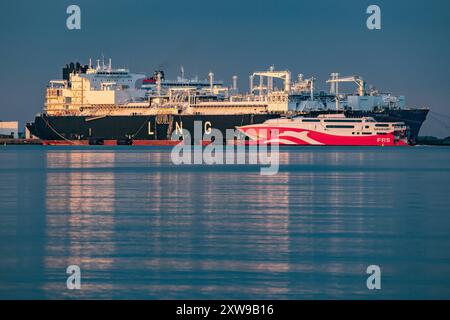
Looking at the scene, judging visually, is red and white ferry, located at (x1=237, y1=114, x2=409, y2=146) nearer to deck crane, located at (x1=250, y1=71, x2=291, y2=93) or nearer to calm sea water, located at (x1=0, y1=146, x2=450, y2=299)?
deck crane, located at (x1=250, y1=71, x2=291, y2=93)

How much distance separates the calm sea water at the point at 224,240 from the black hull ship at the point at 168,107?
52.3 m

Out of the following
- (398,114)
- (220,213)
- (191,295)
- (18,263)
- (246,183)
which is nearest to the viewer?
(191,295)

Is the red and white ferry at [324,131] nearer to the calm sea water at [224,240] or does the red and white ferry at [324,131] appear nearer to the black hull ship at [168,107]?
the black hull ship at [168,107]

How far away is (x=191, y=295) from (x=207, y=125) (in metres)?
74.5

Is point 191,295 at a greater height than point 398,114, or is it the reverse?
point 398,114

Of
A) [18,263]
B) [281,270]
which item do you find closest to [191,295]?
[281,270]

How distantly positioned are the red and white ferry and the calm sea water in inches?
1915

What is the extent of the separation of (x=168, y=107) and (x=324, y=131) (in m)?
15.2

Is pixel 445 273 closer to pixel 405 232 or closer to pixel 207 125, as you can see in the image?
pixel 405 232

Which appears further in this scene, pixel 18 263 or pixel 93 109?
pixel 93 109

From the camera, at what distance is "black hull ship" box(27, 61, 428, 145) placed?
88312mm

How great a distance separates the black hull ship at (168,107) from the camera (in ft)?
290

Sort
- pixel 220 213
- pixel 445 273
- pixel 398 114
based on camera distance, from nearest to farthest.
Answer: pixel 445 273
pixel 220 213
pixel 398 114
